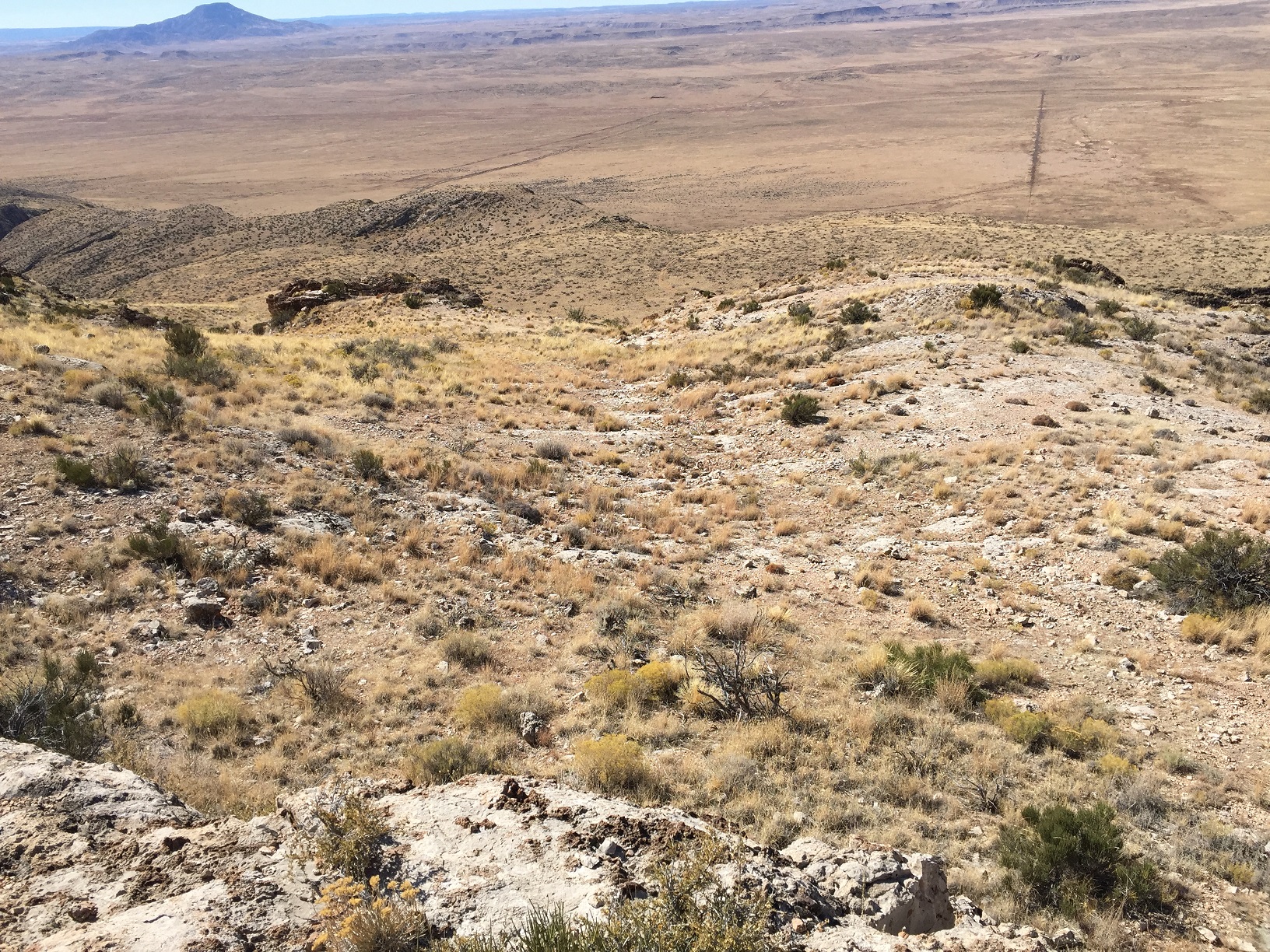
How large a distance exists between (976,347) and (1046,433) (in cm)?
627

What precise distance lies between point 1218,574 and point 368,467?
11.8m

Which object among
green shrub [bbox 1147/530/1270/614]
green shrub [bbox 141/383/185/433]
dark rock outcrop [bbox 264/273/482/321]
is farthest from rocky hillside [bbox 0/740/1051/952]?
dark rock outcrop [bbox 264/273/482/321]

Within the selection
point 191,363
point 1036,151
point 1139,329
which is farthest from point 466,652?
point 1036,151

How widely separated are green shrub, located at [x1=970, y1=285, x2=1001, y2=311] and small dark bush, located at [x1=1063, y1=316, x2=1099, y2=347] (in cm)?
213

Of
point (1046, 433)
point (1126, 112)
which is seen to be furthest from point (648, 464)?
point (1126, 112)

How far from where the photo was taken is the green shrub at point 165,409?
12.3 m

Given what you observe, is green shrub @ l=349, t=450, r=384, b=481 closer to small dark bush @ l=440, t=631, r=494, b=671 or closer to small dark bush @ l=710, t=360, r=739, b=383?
small dark bush @ l=440, t=631, r=494, b=671

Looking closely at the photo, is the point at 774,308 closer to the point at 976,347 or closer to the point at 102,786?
the point at 976,347

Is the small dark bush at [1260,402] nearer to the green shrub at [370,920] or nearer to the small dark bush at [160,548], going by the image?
the green shrub at [370,920]

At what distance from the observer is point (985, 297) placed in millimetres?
21953

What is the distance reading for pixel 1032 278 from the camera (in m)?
26.8

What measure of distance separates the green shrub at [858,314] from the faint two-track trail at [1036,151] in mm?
51854

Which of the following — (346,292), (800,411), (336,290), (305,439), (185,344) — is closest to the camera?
(305,439)

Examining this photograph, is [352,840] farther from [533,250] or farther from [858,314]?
[533,250]
